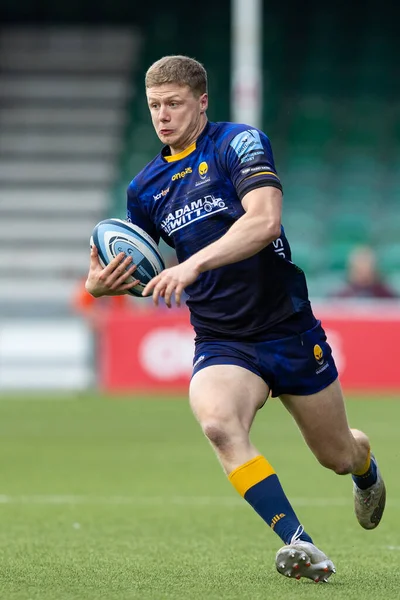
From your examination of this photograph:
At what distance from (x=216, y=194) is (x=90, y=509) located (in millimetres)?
3060

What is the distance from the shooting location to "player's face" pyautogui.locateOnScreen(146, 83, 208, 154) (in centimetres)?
539

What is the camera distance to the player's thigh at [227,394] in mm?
5172

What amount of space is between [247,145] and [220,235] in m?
0.41

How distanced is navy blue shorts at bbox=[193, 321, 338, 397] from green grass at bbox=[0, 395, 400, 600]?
824 mm

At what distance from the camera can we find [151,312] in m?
16.6

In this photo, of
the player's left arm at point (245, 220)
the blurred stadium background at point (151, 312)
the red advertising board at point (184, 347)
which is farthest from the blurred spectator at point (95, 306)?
the player's left arm at point (245, 220)

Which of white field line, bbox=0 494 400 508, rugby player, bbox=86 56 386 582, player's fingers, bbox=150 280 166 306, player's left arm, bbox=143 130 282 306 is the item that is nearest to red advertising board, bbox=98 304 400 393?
white field line, bbox=0 494 400 508

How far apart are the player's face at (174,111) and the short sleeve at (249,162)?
0.20 metres

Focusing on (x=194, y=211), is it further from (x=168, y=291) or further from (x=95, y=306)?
(x=95, y=306)

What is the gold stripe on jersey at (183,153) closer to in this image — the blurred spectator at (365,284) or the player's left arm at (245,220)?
the player's left arm at (245,220)

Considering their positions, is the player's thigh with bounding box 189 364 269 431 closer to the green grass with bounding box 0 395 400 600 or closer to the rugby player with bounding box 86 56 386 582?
the rugby player with bounding box 86 56 386 582

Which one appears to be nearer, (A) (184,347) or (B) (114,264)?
(B) (114,264)

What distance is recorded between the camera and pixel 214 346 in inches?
218

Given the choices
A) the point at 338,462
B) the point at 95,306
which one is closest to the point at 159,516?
the point at 338,462
